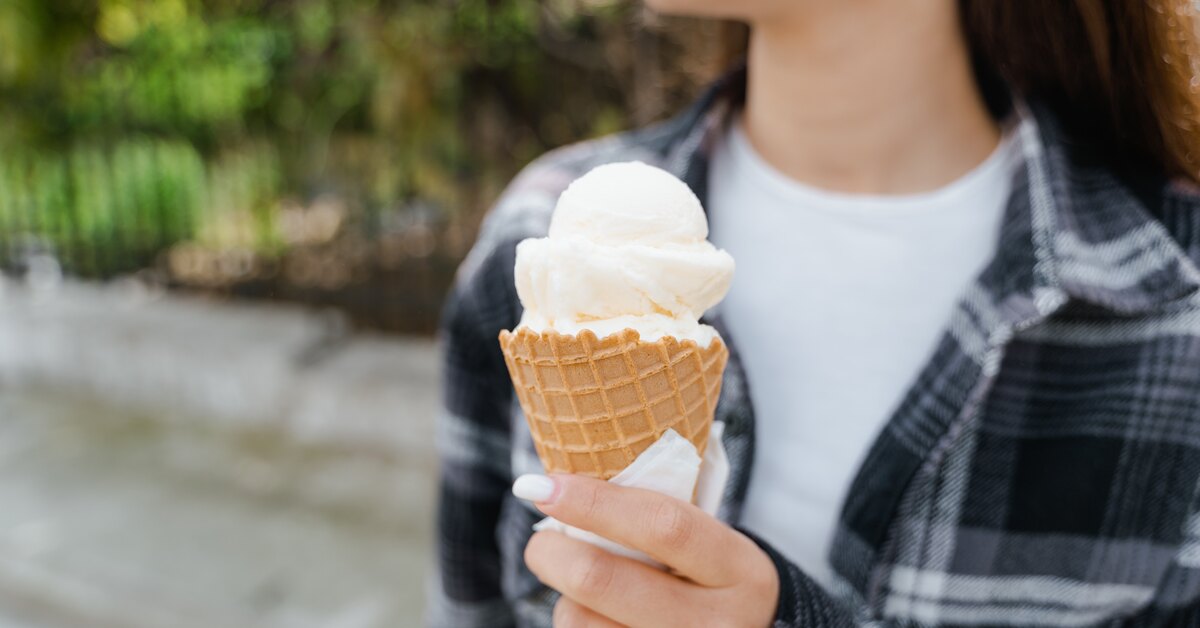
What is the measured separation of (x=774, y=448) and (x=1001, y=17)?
79 cm

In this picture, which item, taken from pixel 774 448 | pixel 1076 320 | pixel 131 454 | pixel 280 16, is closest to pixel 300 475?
pixel 131 454

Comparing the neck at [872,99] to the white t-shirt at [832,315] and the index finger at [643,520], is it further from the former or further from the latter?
the index finger at [643,520]

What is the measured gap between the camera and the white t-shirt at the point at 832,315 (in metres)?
1.37

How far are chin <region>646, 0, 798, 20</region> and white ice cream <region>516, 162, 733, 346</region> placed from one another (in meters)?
0.31

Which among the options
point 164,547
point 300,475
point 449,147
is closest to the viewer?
point 164,547

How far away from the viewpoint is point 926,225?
1.43 meters

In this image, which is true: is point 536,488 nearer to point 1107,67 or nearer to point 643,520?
point 643,520

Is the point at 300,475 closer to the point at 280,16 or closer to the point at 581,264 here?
the point at 280,16

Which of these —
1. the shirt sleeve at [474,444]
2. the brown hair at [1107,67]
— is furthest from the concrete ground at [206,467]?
the brown hair at [1107,67]

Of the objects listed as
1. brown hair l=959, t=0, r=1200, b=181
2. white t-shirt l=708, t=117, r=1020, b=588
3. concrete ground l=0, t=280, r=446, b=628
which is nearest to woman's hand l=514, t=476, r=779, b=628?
white t-shirt l=708, t=117, r=1020, b=588

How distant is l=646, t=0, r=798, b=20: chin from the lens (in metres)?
1.27

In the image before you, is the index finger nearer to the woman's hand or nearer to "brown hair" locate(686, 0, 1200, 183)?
the woman's hand

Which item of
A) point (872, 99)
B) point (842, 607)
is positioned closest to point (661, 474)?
point (842, 607)

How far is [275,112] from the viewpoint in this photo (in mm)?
5969
